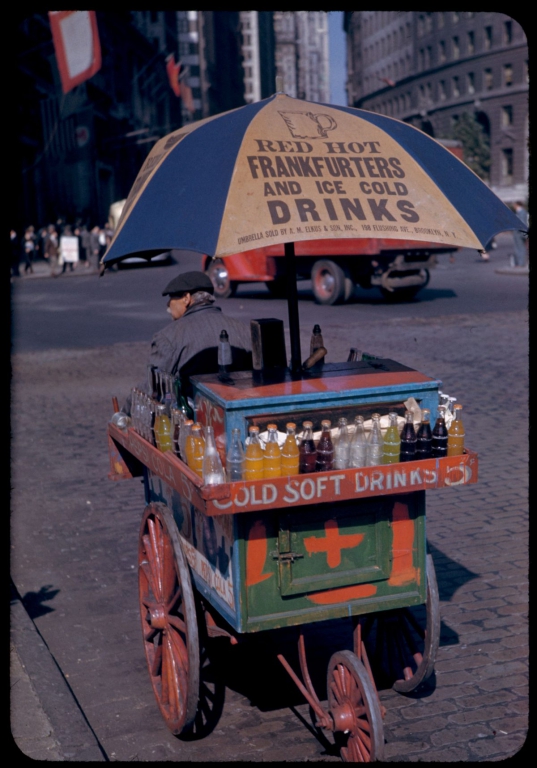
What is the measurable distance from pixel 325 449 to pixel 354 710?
3.25 ft

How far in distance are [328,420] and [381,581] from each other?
2.26 feet

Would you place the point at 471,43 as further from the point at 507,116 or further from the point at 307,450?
the point at 307,450

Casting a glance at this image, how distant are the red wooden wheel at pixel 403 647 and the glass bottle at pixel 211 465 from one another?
1.02 m

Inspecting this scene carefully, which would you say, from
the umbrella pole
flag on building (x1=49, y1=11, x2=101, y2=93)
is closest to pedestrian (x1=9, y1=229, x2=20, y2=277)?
flag on building (x1=49, y1=11, x2=101, y2=93)

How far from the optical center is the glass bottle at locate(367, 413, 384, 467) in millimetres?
3379

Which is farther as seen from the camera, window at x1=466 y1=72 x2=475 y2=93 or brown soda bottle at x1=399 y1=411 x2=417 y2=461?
window at x1=466 y1=72 x2=475 y2=93

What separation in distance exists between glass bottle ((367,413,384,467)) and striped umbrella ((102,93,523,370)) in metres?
0.74

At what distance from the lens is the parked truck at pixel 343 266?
57.3 ft

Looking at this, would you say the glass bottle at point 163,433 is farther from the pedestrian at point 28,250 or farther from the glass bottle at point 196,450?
the pedestrian at point 28,250

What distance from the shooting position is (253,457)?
3.24 m

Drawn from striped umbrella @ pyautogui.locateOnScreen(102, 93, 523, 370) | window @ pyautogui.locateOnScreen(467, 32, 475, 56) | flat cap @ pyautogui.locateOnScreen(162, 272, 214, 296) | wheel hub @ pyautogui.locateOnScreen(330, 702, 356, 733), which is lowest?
wheel hub @ pyautogui.locateOnScreen(330, 702, 356, 733)

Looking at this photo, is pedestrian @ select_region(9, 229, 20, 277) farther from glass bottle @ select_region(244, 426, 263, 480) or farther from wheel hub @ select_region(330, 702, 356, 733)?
wheel hub @ select_region(330, 702, 356, 733)

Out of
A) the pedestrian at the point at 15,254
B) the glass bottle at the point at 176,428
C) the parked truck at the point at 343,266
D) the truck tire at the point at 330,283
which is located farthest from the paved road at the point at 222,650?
the pedestrian at the point at 15,254
